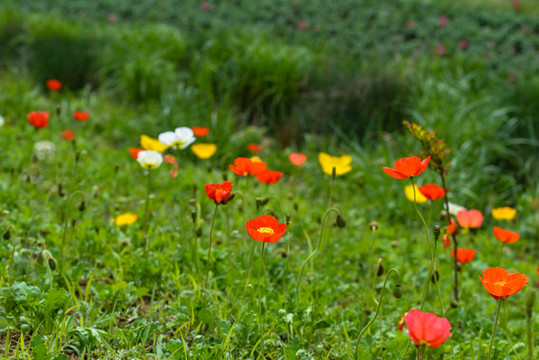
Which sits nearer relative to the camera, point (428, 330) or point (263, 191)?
point (428, 330)

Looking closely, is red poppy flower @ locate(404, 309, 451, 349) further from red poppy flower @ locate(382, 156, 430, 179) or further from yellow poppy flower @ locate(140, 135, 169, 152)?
yellow poppy flower @ locate(140, 135, 169, 152)

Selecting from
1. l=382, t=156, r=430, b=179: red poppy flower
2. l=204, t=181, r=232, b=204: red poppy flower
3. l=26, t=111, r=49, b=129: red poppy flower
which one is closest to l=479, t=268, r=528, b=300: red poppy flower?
l=382, t=156, r=430, b=179: red poppy flower

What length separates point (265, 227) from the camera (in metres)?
1.54

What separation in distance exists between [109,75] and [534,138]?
454cm

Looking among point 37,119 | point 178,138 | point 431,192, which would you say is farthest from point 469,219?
point 37,119

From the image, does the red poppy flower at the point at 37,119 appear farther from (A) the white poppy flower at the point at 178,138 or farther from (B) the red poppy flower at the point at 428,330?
(B) the red poppy flower at the point at 428,330

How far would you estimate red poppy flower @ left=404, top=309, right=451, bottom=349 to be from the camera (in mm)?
1185

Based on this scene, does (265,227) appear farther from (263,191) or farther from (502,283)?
(263,191)

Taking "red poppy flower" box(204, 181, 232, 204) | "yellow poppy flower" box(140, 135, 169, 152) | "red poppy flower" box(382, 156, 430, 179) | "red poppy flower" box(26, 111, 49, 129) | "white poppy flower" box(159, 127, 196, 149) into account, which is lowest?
"red poppy flower" box(26, 111, 49, 129)

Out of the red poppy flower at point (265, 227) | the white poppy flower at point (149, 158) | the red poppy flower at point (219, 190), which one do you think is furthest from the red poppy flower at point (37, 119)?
the red poppy flower at point (265, 227)

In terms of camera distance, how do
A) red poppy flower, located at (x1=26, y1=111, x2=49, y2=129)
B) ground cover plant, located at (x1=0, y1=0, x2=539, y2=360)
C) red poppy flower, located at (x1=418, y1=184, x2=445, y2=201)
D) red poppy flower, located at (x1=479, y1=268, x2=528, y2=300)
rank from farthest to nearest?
red poppy flower, located at (x1=26, y1=111, x2=49, y2=129) → red poppy flower, located at (x1=418, y1=184, x2=445, y2=201) → ground cover plant, located at (x1=0, y1=0, x2=539, y2=360) → red poppy flower, located at (x1=479, y1=268, x2=528, y2=300)

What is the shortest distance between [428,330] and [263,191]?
2593 millimetres

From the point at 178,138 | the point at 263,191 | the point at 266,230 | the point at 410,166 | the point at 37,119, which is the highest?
the point at 410,166

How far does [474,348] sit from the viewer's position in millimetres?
2037
